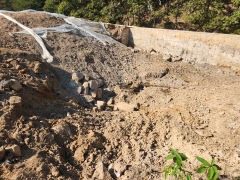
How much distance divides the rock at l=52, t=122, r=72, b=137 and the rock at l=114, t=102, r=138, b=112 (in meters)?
1.98

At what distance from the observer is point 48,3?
1297 centimetres

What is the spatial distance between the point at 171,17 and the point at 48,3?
892 centimetres

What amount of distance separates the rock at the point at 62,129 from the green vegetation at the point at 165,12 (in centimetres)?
786

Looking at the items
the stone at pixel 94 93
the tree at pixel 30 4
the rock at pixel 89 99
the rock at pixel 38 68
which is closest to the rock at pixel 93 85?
the stone at pixel 94 93

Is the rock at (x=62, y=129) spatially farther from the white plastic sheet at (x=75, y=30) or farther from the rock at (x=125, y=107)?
the white plastic sheet at (x=75, y=30)

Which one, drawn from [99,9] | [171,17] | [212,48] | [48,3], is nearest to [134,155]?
[212,48]

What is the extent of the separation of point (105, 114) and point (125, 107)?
80 cm

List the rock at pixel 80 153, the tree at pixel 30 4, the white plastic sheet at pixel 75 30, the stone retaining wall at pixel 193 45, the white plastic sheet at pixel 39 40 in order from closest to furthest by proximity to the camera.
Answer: the rock at pixel 80 153 → the white plastic sheet at pixel 39 40 → the white plastic sheet at pixel 75 30 → the stone retaining wall at pixel 193 45 → the tree at pixel 30 4

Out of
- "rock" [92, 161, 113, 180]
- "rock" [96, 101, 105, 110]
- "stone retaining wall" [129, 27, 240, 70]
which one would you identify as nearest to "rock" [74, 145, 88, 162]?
"rock" [92, 161, 113, 180]

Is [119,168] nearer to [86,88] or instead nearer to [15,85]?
[15,85]

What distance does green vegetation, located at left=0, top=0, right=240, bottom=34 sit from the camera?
8314 mm

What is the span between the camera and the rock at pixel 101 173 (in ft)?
10.1

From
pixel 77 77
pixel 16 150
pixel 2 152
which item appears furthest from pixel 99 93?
pixel 2 152

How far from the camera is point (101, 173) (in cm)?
311
